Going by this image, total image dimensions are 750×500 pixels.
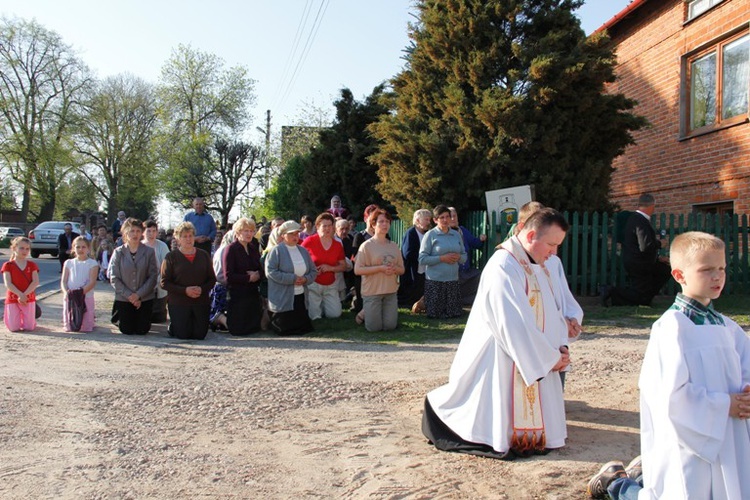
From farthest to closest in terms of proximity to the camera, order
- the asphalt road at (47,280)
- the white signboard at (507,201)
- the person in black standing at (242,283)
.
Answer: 1. the asphalt road at (47,280)
2. the white signboard at (507,201)
3. the person in black standing at (242,283)

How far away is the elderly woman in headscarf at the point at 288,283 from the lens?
32.0ft

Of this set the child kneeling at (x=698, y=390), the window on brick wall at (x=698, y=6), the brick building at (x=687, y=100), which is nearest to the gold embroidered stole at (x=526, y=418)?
the child kneeling at (x=698, y=390)

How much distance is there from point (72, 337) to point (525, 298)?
736 centimetres

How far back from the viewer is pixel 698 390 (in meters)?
3.05

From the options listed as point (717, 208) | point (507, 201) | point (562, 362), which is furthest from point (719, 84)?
point (562, 362)

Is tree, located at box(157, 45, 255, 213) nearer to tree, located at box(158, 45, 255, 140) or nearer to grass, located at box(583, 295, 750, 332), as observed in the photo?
tree, located at box(158, 45, 255, 140)

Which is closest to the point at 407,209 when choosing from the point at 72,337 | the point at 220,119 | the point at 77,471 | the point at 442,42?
the point at 442,42

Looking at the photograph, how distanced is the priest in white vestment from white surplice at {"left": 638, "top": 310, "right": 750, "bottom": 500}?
116cm

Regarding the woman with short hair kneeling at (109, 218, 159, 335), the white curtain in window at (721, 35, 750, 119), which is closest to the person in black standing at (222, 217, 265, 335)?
the woman with short hair kneeling at (109, 218, 159, 335)

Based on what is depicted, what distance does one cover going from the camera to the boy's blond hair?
3.11m

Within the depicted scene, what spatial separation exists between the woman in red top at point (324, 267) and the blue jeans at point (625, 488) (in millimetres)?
7258

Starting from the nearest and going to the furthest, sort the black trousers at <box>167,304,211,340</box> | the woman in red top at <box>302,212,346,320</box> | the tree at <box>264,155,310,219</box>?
the black trousers at <box>167,304,211,340</box> < the woman in red top at <box>302,212,346,320</box> < the tree at <box>264,155,310,219</box>

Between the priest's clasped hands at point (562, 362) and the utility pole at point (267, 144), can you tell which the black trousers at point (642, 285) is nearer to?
the priest's clasped hands at point (562, 362)

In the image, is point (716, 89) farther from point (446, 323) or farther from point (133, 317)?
point (133, 317)
